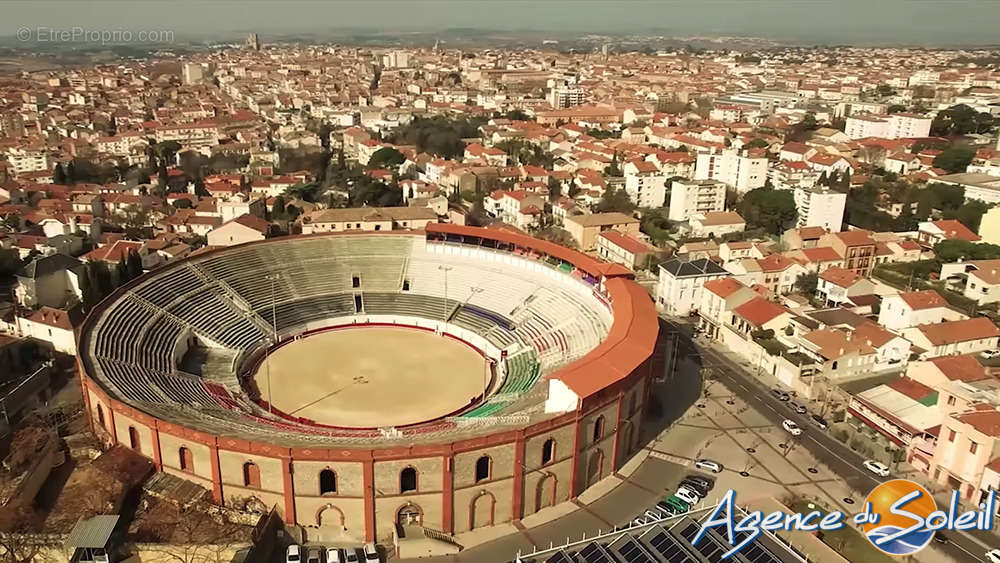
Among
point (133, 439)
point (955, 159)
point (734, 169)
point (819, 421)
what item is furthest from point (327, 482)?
point (955, 159)

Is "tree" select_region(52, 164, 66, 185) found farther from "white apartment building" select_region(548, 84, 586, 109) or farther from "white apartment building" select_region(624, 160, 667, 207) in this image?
"white apartment building" select_region(548, 84, 586, 109)

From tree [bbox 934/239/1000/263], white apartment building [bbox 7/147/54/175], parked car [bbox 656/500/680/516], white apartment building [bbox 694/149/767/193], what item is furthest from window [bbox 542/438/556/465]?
white apartment building [bbox 7/147/54/175]

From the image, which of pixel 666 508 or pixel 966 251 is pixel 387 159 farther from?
pixel 666 508

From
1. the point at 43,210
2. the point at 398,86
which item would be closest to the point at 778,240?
the point at 43,210

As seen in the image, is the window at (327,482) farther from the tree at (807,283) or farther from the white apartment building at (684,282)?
the tree at (807,283)

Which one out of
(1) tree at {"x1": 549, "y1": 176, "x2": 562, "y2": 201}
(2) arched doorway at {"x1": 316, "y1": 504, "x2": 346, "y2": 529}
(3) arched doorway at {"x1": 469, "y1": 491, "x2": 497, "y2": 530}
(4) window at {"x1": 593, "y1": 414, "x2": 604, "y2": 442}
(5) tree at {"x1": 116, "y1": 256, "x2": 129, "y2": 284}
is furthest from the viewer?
(1) tree at {"x1": 549, "y1": 176, "x2": 562, "y2": 201}

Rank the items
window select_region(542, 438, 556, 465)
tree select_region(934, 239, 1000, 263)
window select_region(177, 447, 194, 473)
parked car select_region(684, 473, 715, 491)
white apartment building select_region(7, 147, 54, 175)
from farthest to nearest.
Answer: white apartment building select_region(7, 147, 54, 175), tree select_region(934, 239, 1000, 263), parked car select_region(684, 473, 715, 491), window select_region(542, 438, 556, 465), window select_region(177, 447, 194, 473)

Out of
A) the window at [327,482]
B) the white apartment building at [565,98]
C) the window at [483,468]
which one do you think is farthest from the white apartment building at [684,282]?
the white apartment building at [565,98]
